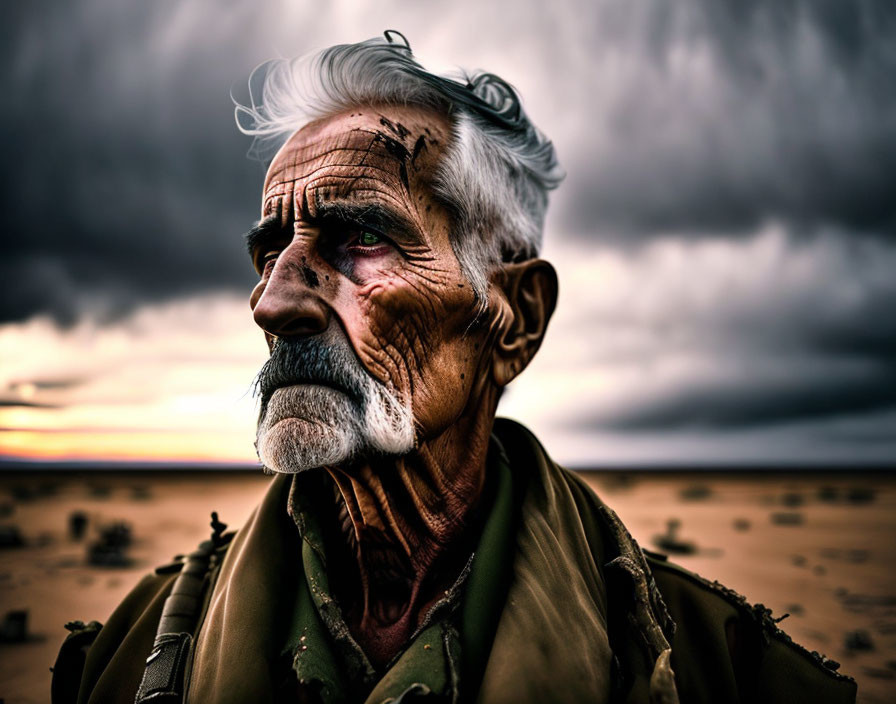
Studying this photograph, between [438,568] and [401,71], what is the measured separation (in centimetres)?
189

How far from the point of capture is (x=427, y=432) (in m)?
1.84

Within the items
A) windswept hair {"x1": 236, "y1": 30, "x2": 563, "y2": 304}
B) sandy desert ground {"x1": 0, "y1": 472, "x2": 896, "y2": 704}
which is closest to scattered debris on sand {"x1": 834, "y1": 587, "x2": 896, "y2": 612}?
sandy desert ground {"x1": 0, "y1": 472, "x2": 896, "y2": 704}

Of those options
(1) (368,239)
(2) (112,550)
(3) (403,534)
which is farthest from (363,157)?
(2) (112,550)

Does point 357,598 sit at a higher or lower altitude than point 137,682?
higher

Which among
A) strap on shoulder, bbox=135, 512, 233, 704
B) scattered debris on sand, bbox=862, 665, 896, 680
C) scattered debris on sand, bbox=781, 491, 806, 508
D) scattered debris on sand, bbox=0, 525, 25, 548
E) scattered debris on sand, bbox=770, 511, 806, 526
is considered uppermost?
scattered debris on sand, bbox=781, 491, 806, 508

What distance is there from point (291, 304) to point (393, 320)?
1.09 ft

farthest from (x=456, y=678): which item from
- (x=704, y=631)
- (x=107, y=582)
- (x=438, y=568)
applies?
(x=107, y=582)

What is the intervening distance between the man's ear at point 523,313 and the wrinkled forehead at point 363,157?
540 mm

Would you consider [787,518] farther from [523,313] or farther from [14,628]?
[523,313]

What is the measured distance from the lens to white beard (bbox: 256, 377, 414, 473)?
5.49 ft

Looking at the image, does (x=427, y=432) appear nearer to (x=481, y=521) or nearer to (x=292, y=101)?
(x=481, y=521)

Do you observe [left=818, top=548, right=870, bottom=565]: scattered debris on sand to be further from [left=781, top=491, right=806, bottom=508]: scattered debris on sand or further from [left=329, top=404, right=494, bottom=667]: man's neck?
[left=329, top=404, right=494, bottom=667]: man's neck

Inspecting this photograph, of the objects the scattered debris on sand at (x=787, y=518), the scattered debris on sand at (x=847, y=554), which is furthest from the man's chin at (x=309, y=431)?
the scattered debris on sand at (x=787, y=518)

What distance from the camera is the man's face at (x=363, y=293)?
5.62 feet
